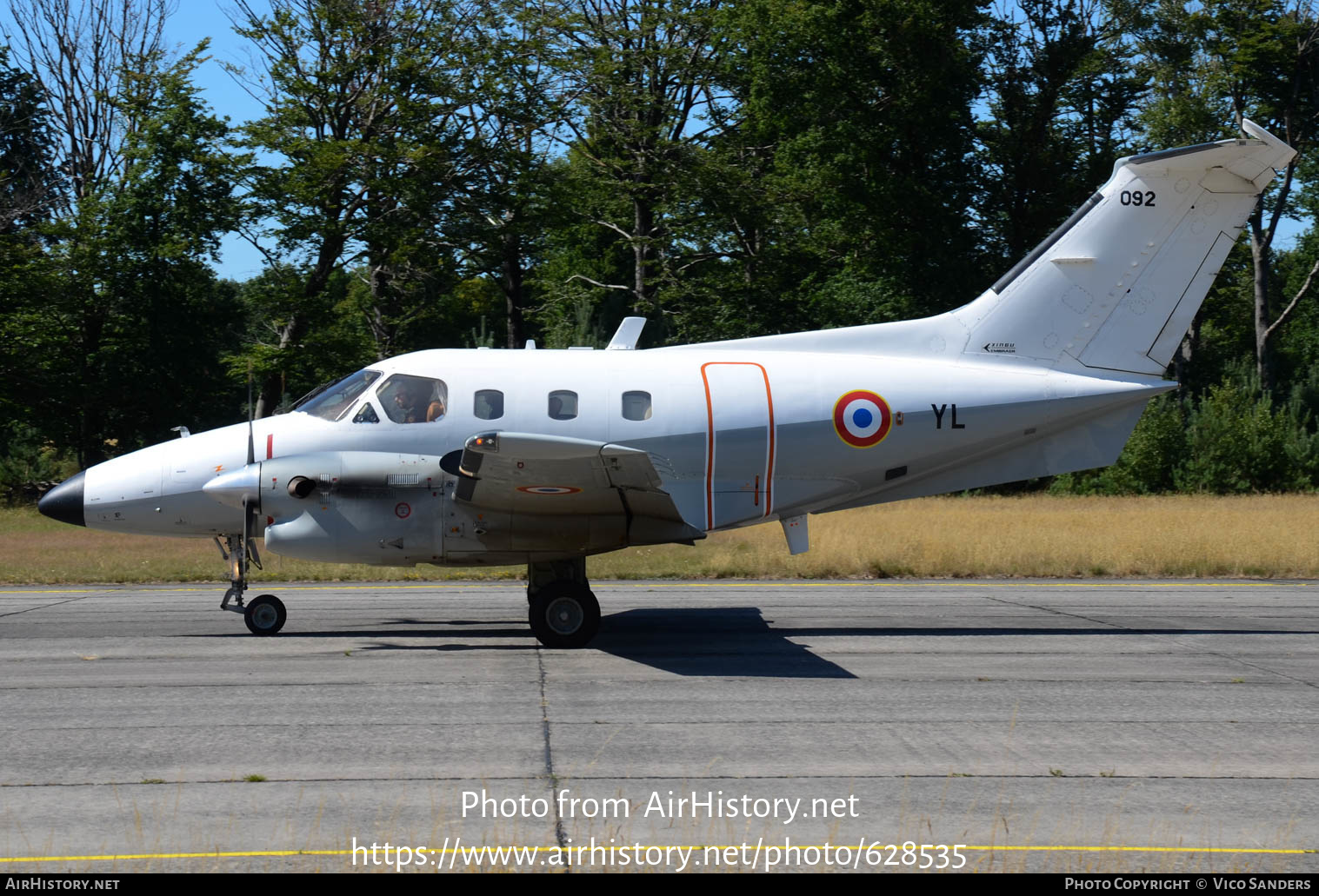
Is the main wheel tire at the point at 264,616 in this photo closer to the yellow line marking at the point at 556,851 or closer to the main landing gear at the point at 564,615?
the main landing gear at the point at 564,615

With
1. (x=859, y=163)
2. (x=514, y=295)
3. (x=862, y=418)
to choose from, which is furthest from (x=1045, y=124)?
(x=862, y=418)

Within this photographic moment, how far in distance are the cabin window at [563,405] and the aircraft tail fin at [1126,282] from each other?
15.6ft

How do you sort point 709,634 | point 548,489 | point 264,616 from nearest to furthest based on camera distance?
point 548,489 → point 264,616 → point 709,634

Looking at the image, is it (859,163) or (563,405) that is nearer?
(563,405)

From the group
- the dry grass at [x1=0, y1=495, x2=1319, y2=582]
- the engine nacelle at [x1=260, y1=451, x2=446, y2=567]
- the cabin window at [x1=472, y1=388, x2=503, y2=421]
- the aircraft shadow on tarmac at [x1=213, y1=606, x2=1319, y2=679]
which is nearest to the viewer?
the aircraft shadow on tarmac at [x1=213, y1=606, x2=1319, y2=679]

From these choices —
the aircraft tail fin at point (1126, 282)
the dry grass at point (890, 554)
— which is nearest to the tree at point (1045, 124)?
the dry grass at point (890, 554)

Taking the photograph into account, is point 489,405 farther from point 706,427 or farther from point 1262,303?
point 1262,303

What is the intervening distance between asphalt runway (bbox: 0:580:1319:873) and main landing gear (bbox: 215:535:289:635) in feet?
1.28

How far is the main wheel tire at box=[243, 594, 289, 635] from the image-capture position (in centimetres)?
1316

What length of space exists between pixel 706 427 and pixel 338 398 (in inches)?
158

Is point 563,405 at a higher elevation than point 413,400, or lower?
lower

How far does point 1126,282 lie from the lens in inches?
556

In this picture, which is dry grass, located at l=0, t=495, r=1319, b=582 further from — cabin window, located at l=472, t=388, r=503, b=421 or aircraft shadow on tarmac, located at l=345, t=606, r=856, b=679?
cabin window, located at l=472, t=388, r=503, b=421

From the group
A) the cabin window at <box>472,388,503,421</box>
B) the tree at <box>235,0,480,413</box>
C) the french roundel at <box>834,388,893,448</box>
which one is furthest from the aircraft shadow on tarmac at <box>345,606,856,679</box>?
the tree at <box>235,0,480,413</box>
